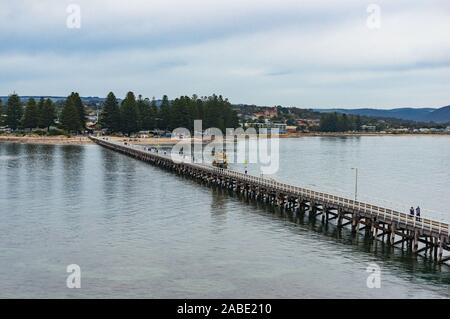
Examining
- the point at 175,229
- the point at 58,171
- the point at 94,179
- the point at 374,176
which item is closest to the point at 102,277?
the point at 175,229

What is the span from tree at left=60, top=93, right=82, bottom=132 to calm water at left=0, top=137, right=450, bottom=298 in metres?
116

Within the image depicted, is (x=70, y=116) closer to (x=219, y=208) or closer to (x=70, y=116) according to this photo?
(x=70, y=116)

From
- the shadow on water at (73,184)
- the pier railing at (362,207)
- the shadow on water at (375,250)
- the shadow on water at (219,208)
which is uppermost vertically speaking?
the pier railing at (362,207)

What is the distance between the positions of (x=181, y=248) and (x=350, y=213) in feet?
50.9

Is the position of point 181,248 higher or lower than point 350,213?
lower

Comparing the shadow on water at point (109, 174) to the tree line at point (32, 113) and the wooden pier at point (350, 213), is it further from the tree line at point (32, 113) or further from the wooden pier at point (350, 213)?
the tree line at point (32, 113)

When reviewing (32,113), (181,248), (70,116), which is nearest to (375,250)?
(181,248)

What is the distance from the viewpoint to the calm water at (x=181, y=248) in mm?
35781

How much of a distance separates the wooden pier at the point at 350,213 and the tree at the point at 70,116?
115715 mm

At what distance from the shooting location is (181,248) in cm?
4481

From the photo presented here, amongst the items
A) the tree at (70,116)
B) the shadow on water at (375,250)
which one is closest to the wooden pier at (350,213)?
the shadow on water at (375,250)

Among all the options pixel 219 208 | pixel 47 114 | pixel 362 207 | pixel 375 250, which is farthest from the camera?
pixel 47 114

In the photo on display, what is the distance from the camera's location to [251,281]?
3678 centimetres
